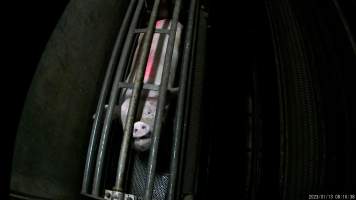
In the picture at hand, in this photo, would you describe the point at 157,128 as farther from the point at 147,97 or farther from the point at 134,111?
the point at 147,97

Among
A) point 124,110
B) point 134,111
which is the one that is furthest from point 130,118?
point 124,110

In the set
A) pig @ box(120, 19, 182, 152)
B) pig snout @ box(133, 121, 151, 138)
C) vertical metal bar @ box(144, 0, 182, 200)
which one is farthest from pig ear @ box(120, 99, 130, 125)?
vertical metal bar @ box(144, 0, 182, 200)

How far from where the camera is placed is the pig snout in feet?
3.53

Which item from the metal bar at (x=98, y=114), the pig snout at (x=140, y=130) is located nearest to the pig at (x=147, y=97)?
the pig snout at (x=140, y=130)

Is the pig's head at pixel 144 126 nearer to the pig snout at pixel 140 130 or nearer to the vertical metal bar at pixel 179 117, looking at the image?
the pig snout at pixel 140 130

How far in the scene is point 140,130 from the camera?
1079 millimetres

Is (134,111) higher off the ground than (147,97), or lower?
lower

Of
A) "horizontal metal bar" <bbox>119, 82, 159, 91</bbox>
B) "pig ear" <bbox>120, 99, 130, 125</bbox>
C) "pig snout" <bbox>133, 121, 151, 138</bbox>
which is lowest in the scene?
"pig snout" <bbox>133, 121, 151, 138</bbox>

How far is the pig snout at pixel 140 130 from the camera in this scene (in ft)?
3.53

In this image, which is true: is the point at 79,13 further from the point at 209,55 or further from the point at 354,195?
the point at 354,195

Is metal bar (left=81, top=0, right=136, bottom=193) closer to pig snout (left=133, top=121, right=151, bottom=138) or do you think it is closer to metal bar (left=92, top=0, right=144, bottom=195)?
metal bar (left=92, top=0, right=144, bottom=195)

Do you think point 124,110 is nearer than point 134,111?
No

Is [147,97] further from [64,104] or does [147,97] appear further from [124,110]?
[64,104]

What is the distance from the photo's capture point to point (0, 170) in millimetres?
541
